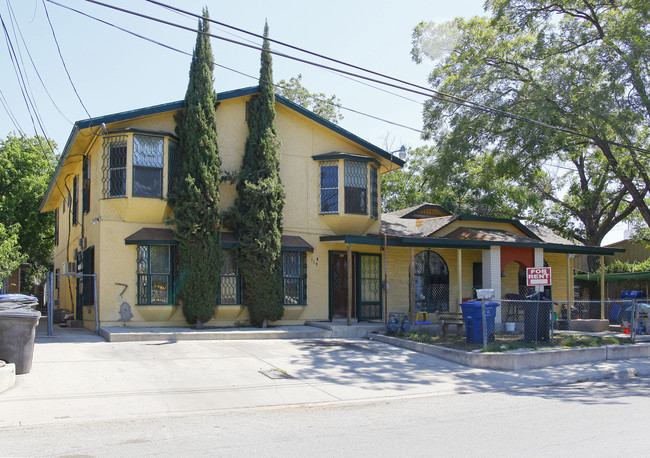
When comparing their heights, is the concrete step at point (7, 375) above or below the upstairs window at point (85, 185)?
below

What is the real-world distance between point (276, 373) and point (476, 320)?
5.86m

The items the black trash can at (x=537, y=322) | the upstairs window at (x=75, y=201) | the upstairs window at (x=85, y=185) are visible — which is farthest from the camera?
the upstairs window at (x=75, y=201)

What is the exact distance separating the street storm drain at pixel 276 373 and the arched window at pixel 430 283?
957cm

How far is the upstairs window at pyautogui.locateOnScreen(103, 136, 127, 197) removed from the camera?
49.8 ft

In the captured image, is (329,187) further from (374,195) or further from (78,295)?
(78,295)

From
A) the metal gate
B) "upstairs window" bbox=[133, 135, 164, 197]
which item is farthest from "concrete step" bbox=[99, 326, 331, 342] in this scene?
"upstairs window" bbox=[133, 135, 164, 197]

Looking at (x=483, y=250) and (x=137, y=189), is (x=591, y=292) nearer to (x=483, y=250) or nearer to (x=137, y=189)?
(x=483, y=250)

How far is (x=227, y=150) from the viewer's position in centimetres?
1695

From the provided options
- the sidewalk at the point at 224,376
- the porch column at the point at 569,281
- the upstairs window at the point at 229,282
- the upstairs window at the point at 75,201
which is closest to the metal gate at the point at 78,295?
the sidewalk at the point at 224,376

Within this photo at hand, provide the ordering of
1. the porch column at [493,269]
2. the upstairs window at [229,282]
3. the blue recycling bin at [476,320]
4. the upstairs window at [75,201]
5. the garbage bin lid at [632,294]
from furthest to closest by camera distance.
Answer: the garbage bin lid at [632,294]
the upstairs window at [75,201]
the porch column at [493,269]
the upstairs window at [229,282]
the blue recycling bin at [476,320]

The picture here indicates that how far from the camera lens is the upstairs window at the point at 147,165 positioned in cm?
1521

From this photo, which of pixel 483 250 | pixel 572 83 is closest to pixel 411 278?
pixel 483 250

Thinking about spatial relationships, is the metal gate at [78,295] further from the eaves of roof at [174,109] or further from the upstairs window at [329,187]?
the upstairs window at [329,187]

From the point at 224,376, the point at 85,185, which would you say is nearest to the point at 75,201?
the point at 85,185
